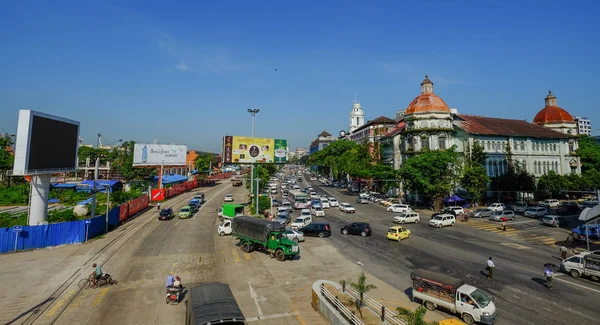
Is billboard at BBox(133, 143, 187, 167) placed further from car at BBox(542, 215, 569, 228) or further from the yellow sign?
car at BBox(542, 215, 569, 228)

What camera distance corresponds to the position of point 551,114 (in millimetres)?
72188

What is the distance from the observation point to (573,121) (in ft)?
233

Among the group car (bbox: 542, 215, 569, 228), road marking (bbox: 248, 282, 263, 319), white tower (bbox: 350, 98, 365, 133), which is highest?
white tower (bbox: 350, 98, 365, 133)

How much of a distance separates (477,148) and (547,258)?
32.4m

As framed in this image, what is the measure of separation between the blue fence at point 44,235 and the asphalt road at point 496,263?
24.2 metres

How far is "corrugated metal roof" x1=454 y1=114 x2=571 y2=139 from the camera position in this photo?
60.2 meters

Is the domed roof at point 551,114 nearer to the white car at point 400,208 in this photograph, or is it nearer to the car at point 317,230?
the white car at point 400,208

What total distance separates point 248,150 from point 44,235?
27.5 meters

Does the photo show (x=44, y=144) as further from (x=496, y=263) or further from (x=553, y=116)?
(x=553, y=116)

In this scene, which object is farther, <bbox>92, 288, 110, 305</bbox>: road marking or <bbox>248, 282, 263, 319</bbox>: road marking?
<bbox>92, 288, 110, 305</bbox>: road marking

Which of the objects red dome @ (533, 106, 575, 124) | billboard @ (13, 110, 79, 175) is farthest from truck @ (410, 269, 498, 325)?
red dome @ (533, 106, 575, 124)

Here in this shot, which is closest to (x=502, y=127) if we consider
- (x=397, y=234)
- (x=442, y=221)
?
(x=442, y=221)

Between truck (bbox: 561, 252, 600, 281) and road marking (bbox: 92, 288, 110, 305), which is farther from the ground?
truck (bbox: 561, 252, 600, 281)

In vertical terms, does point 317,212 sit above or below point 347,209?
below
